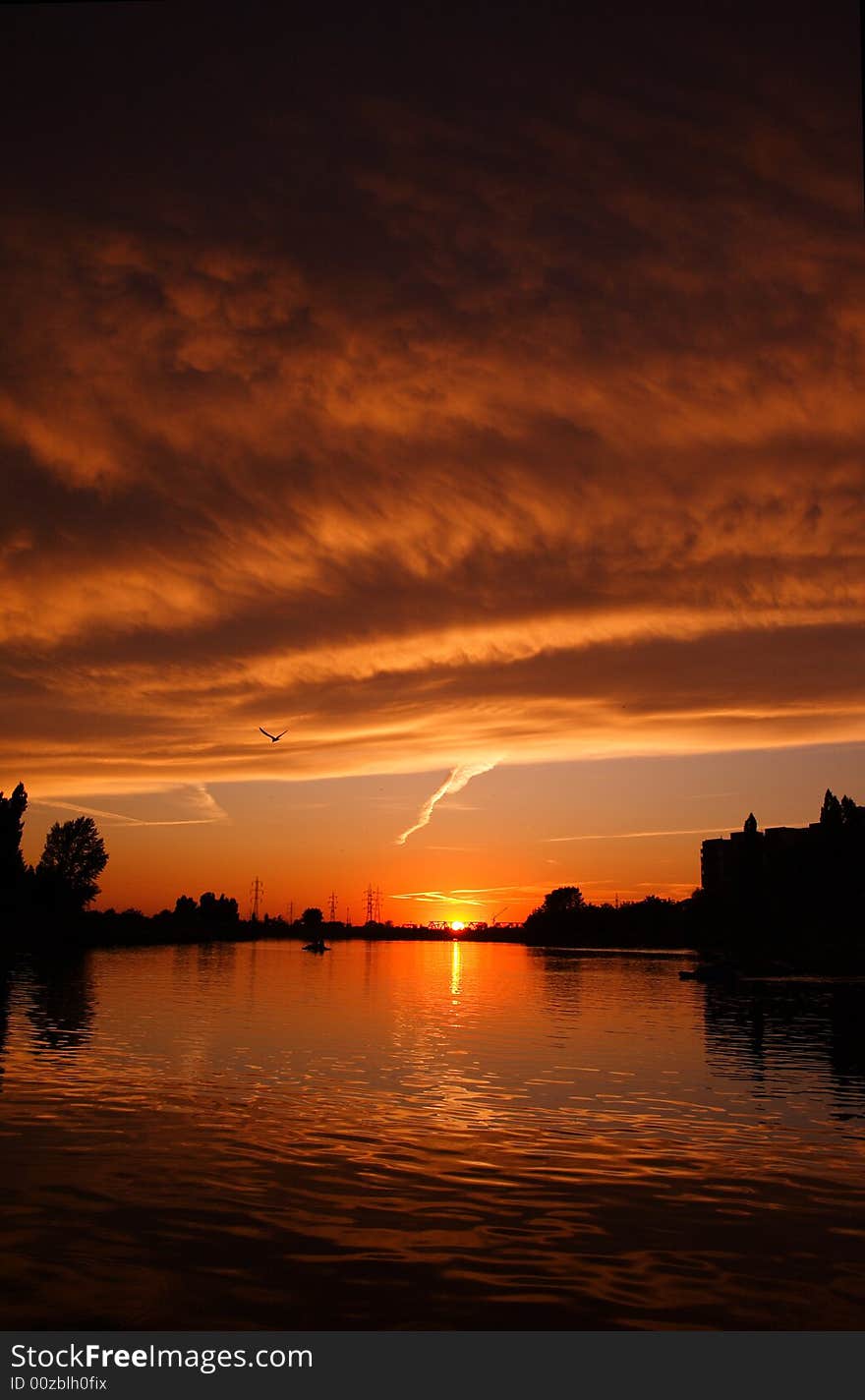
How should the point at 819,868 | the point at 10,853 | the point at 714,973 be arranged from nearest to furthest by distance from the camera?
the point at 714,973, the point at 10,853, the point at 819,868

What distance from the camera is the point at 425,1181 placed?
20.7 meters

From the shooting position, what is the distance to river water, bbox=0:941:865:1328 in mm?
13852

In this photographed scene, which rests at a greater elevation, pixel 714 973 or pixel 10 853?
pixel 10 853

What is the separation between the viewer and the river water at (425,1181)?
13852mm

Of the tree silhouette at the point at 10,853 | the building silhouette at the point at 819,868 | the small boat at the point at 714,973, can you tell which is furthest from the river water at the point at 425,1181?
the building silhouette at the point at 819,868

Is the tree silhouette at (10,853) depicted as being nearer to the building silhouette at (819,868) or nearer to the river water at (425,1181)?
the river water at (425,1181)

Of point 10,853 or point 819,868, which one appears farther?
point 819,868

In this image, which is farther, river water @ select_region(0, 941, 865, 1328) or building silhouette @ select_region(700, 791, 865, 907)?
building silhouette @ select_region(700, 791, 865, 907)

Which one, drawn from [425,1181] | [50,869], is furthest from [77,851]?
[425,1181]

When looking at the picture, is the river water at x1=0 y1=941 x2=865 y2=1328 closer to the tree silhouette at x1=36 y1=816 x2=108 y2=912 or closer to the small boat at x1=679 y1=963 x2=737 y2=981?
the small boat at x1=679 y1=963 x2=737 y2=981

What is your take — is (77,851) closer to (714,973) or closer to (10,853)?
(10,853)

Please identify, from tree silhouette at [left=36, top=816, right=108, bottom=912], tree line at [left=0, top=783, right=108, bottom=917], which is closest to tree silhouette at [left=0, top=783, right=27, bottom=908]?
tree line at [left=0, top=783, right=108, bottom=917]

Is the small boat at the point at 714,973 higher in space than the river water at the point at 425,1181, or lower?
lower

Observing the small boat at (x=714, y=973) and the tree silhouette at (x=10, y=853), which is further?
the tree silhouette at (x=10, y=853)
